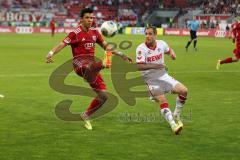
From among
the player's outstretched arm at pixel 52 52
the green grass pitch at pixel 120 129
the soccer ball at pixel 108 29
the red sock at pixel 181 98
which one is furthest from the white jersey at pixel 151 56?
the soccer ball at pixel 108 29

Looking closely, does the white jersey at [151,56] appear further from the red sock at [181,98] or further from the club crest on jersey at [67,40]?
the club crest on jersey at [67,40]

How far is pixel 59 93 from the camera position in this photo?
48.9ft

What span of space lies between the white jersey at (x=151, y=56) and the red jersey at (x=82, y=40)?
96cm

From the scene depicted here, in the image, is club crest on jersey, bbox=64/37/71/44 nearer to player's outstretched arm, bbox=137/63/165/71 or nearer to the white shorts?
player's outstretched arm, bbox=137/63/165/71

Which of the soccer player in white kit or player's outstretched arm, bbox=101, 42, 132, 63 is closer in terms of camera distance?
the soccer player in white kit

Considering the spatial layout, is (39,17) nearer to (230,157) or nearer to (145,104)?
(145,104)

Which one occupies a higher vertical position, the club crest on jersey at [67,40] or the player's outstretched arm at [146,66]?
the club crest on jersey at [67,40]

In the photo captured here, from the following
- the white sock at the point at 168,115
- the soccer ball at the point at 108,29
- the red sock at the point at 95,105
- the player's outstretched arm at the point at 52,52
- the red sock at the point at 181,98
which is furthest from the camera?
the soccer ball at the point at 108,29

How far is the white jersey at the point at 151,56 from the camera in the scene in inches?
383

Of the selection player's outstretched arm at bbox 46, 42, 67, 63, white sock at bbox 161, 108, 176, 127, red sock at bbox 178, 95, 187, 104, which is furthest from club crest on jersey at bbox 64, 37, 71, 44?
red sock at bbox 178, 95, 187, 104

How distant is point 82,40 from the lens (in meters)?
9.70

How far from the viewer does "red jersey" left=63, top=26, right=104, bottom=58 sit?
9.65 meters

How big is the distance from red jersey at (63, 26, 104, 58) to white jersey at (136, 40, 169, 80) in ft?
3.14

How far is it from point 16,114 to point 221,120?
4.81 meters
